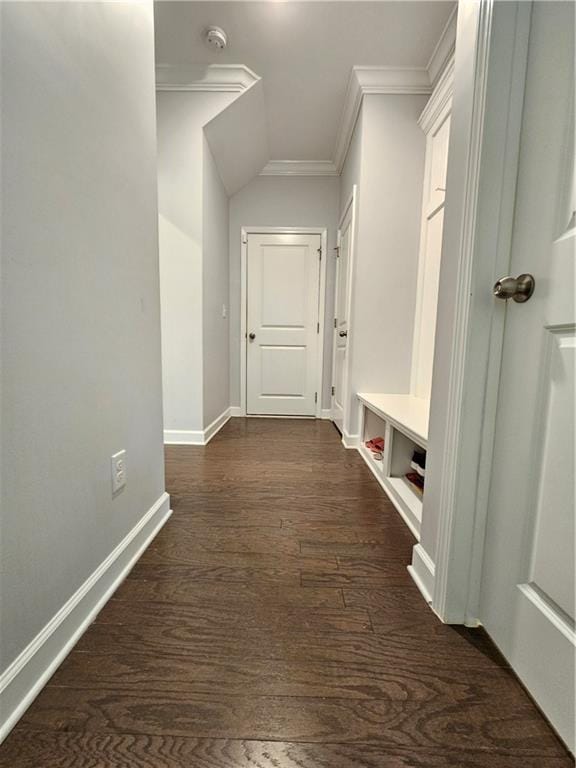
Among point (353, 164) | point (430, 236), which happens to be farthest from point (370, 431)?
point (353, 164)

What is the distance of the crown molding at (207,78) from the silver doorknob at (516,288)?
2350mm

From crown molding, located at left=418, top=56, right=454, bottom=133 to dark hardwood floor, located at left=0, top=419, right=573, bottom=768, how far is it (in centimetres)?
234

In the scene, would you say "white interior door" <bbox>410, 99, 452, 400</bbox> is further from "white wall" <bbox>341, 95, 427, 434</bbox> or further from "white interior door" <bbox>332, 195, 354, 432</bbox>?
"white interior door" <bbox>332, 195, 354, 432</bbox>

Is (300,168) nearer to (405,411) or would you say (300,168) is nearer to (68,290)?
(405,411)

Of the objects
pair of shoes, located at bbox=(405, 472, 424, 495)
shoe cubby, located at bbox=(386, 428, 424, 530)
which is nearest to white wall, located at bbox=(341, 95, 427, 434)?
shoe cubby, located at bbox=(386, 428, 424, 530)

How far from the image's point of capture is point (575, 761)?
577mm

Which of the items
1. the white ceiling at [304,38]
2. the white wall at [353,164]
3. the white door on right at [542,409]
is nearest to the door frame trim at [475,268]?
the white door on right at [542,409]

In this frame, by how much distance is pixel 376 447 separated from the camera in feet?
6.99

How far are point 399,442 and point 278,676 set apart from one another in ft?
4.11

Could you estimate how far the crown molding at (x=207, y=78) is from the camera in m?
2.06

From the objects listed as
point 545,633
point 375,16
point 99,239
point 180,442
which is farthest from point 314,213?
point 545,633

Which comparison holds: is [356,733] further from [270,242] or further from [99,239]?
[270,242]

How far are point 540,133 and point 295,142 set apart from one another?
8.96 feet

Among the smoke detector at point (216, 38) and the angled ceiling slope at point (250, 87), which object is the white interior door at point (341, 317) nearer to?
the angled ceiling slope at point (250, 87)
